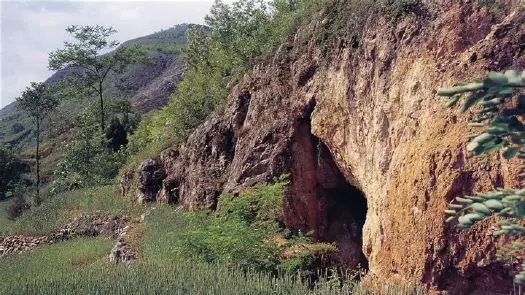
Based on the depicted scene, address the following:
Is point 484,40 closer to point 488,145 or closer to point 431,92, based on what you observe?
point 431,92

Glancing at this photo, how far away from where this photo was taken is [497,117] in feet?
6.72

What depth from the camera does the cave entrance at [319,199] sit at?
35.0 ft

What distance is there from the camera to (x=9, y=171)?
35125 millimetres

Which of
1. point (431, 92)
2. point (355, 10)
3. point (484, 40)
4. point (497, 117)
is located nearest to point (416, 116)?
point (431, 92)

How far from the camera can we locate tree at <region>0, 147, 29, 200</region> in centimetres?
3444

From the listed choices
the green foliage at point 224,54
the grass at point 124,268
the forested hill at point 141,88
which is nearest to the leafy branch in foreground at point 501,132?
the grass at point 124,268

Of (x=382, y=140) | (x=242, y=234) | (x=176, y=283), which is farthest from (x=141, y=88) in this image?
(x=176, y=283)

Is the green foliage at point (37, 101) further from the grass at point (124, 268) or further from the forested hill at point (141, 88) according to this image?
the forested hill at point (141, 88)

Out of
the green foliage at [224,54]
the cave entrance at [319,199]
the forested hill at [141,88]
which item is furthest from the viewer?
the forested hill at [141,88]

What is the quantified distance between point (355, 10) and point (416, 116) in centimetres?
313

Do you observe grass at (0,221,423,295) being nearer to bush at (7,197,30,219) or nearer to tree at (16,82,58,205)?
bush at (7,197,30,219)

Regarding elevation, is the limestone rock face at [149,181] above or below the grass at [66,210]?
above

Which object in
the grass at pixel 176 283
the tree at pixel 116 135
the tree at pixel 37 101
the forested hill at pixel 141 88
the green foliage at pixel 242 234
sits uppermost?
the forested hill at pixel 141 88

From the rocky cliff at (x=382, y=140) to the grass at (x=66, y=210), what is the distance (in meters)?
5.80
